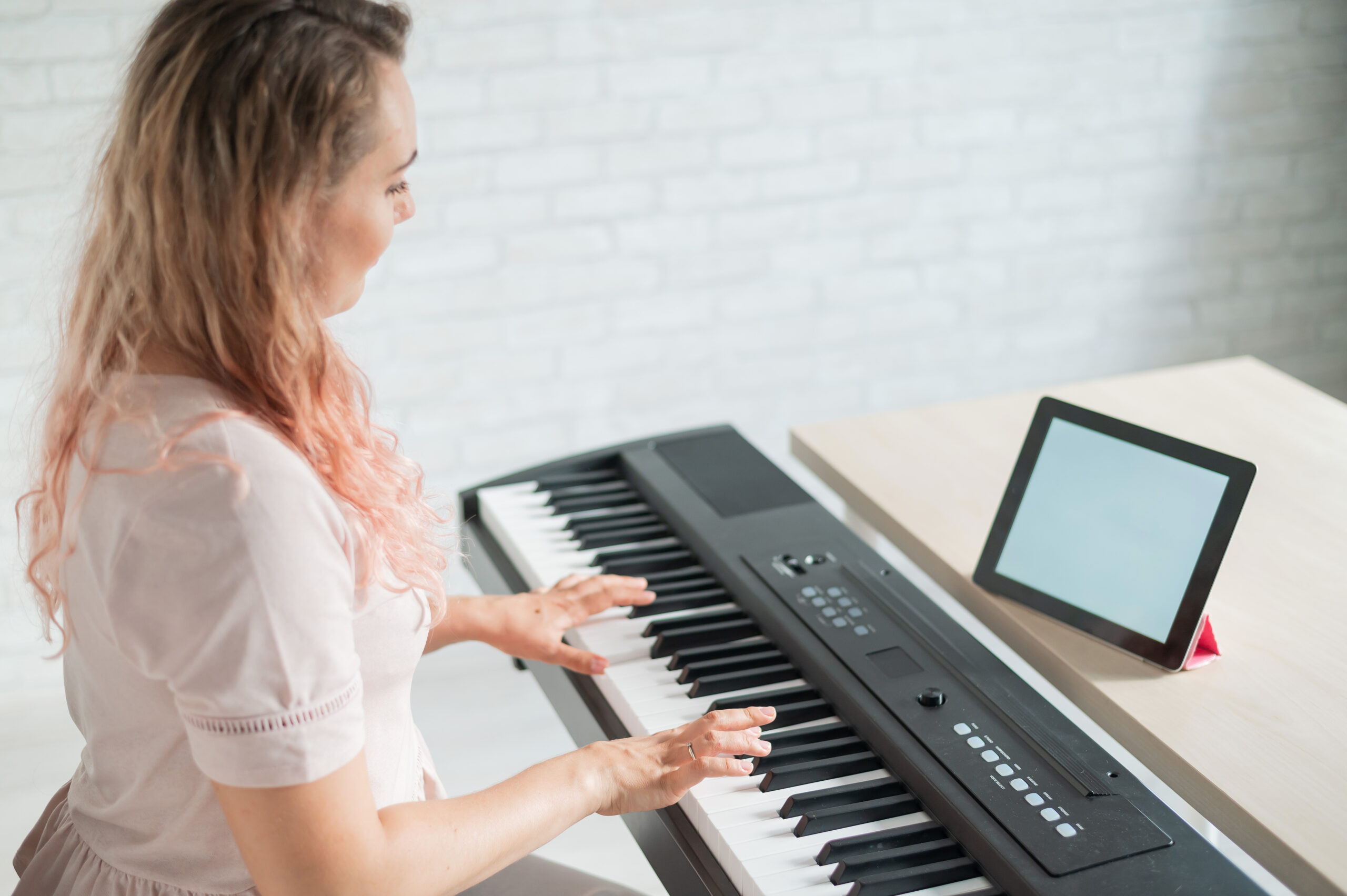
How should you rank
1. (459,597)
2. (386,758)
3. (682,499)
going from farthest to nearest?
(682,499) < (459,597) < (386,758)

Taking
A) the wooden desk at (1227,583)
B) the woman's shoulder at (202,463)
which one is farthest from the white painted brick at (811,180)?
the woman's shoulder at (202,463)

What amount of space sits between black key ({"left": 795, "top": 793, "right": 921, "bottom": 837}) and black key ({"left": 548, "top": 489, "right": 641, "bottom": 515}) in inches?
27.0

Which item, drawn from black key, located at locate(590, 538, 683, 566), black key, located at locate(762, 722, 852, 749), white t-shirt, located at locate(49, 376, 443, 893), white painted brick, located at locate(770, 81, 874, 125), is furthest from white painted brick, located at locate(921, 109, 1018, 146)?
white t-shirt, located at locate(49, 376, 443, 893)

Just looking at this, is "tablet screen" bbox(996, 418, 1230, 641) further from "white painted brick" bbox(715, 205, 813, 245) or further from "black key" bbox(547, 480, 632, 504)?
"white painted brick" bbox(715, 205, 813, 245)

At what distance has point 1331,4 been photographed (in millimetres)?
2918

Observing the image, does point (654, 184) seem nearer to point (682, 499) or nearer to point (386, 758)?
point (682, 499)

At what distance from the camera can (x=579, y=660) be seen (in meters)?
1.34

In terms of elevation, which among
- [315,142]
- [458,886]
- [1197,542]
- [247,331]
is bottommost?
[458,886]

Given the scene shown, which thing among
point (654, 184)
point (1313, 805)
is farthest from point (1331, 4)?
point (1313, 805)

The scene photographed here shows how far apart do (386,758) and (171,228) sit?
51 cm

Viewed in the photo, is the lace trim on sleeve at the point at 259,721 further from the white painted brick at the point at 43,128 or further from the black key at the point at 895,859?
the white painted brick at the point at 43,128

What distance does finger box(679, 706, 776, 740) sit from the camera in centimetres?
110

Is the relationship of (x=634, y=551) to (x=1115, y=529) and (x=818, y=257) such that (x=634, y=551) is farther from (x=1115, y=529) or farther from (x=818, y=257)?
Answer: (x=818, y=257)

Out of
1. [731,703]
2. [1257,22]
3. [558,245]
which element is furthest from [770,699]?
[1257,22]
